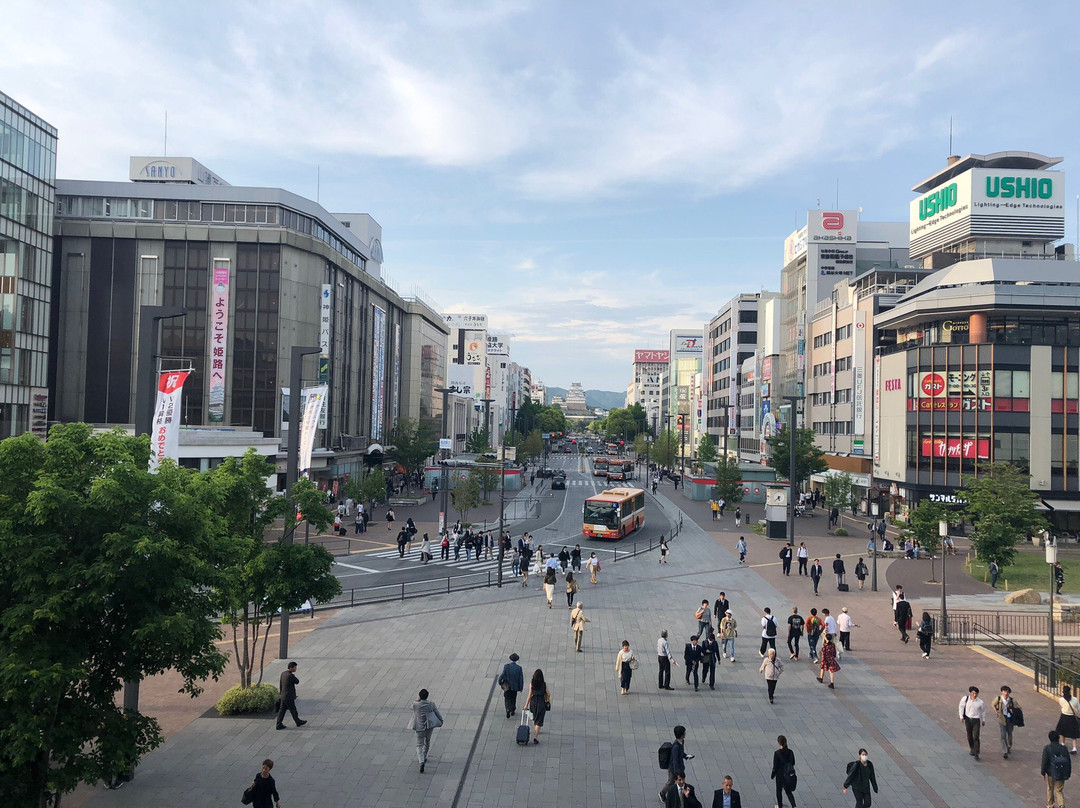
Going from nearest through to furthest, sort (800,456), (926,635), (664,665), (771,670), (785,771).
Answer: (785,771)
(771,670)
(664,665)
(926,635)
(800,456)

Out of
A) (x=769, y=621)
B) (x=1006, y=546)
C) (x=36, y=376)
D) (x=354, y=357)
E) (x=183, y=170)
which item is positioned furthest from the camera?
(x=183, y=170)

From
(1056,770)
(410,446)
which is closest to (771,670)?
(1056,770)

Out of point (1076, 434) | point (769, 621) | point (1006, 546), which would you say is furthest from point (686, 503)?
point (769, 621)

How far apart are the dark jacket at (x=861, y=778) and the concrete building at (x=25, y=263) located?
53528 millimetres

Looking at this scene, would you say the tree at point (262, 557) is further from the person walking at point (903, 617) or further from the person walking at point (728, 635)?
the person walking at point (903, 617)

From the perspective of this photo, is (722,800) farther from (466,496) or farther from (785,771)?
(466,496)

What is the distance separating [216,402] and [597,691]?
47526mm

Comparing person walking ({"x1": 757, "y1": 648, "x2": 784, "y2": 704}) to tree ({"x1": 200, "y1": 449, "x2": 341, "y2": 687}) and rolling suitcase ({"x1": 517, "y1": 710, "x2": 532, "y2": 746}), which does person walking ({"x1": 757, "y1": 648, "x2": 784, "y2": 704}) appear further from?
tree ({"x1": 200, "y1": 449, "x2": 341, "y2": 687})

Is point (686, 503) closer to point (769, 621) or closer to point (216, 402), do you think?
point (216, 402)

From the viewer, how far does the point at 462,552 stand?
40.4 metres

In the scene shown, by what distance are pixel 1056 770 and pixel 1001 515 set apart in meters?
25.2

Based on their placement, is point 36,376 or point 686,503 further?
point 686,503

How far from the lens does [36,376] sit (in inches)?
2062

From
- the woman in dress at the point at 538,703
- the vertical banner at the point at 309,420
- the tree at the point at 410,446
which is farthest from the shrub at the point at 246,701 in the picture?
the tree at the point at 410,446
